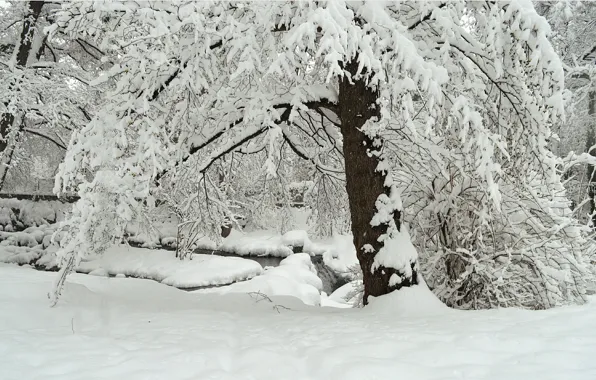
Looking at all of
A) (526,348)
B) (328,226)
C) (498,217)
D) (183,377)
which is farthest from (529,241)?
(183,377)

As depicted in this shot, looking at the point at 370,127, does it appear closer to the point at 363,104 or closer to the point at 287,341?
the point at 363,104

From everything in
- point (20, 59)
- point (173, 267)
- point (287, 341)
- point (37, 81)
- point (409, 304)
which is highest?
point (20, 59)

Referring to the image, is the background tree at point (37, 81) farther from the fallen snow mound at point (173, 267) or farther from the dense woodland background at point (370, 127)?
the dense woodland background at point (370, 127)

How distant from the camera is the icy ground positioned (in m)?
2.62

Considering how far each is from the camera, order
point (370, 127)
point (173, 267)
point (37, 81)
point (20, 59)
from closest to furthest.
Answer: point (370, 127) < point (37, 81) < point (20, 59) < point (173, 267)

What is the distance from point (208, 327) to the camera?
12.4ft

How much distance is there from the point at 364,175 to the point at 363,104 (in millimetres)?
751

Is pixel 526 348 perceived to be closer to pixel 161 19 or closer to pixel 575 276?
pixel 575 276

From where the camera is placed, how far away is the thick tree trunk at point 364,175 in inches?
178

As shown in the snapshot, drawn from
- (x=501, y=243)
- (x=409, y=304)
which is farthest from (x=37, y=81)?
(x=501, y=243)

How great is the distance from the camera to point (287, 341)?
3365 millimetres

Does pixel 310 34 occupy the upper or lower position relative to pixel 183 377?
upper

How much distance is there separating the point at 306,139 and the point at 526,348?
4.21 meters

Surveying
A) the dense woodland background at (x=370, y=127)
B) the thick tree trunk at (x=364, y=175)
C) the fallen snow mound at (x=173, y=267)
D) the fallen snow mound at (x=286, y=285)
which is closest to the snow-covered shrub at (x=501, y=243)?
the dense woodland background at (x=370, y=127)
